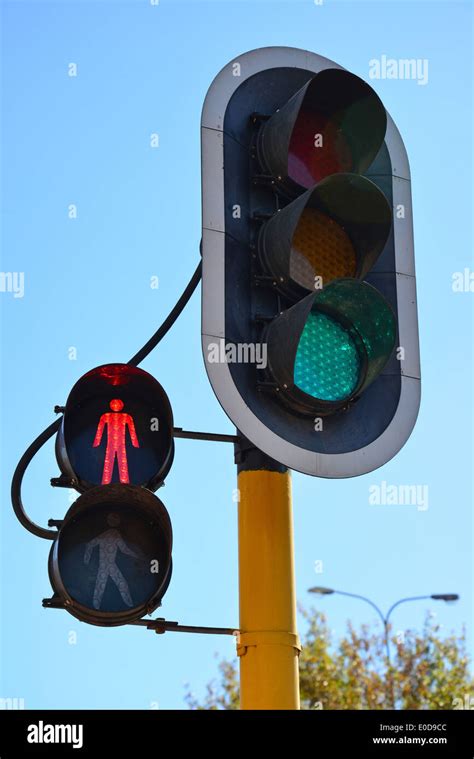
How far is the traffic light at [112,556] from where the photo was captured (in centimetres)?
359

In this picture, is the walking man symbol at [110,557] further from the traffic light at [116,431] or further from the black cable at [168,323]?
the black cable at [168,323]

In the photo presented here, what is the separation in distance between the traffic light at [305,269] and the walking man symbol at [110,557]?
1.75 feet

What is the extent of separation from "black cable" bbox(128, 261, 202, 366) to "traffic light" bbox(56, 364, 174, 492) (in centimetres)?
54

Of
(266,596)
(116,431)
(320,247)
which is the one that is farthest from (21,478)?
(320,247)

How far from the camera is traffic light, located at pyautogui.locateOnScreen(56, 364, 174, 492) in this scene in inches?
153

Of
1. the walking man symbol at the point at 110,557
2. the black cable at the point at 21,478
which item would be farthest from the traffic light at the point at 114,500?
the black cable at the point at 21,478

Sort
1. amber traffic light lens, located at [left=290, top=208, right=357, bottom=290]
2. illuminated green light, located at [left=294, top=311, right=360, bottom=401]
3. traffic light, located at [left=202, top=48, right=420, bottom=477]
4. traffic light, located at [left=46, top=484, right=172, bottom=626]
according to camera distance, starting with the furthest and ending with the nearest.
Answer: amber traffic light lens, located at [left=290, top=208, right=357, bottom=290], illuminated green light, located at [left=294, top=311, right=360, bottom=401], traffic light, located at [left=202, top=48, right=420, bottom=477], traffic light, located at [left=46, top=484, right=172, bottom=626]

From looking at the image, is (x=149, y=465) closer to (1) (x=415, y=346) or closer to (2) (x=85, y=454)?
(2) (x=85, y=454)

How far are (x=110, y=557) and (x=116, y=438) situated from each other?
1.39ft

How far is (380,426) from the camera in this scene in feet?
14.1

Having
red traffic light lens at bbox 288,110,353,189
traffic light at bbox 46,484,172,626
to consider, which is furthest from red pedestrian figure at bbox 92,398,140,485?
red traffic light lens at bbox 288,110,353,189

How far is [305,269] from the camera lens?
4.41m

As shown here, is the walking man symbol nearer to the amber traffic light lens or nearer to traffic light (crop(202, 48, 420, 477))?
traffic light (crop(202, 48, 420, 477))
